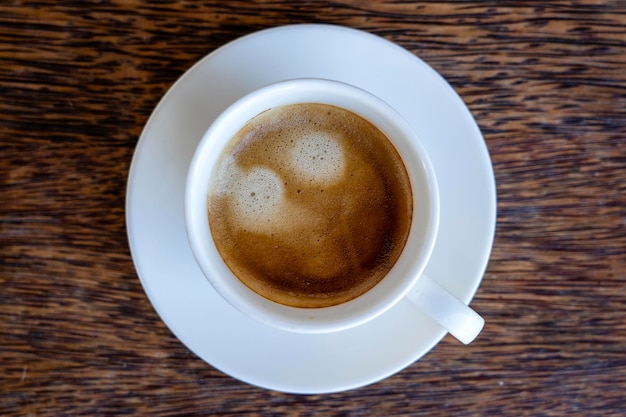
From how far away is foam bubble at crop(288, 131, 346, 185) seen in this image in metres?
1.07

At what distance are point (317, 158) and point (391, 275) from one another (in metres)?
0.24

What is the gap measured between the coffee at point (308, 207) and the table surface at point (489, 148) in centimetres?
24

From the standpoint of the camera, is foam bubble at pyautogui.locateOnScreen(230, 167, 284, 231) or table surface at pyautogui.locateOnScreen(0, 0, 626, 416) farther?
table surface at pyautogui.locateOnScreen(0, 0, 626, 416)

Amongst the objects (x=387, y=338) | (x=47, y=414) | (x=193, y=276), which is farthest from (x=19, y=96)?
(x=387, y=338)

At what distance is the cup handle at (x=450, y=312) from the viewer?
92 centimetres

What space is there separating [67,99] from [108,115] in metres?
0.09

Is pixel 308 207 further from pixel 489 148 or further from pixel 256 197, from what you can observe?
pixel 489 148

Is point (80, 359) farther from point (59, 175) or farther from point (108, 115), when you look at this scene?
point (108, 115)

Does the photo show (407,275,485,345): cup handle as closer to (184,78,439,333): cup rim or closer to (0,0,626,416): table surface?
(184,78,439,333): cup rim

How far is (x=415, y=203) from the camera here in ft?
3.35

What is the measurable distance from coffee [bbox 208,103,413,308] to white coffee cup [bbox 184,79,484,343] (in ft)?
0.18

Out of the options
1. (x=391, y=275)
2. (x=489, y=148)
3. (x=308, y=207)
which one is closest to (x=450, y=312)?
(x=391, y=275)

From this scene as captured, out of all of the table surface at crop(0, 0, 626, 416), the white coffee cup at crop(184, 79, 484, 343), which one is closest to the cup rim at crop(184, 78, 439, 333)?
the white coffee cup at crop(184, 79, 484, 343)

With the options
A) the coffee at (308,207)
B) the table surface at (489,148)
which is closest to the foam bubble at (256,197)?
the coffee at (308,207)
